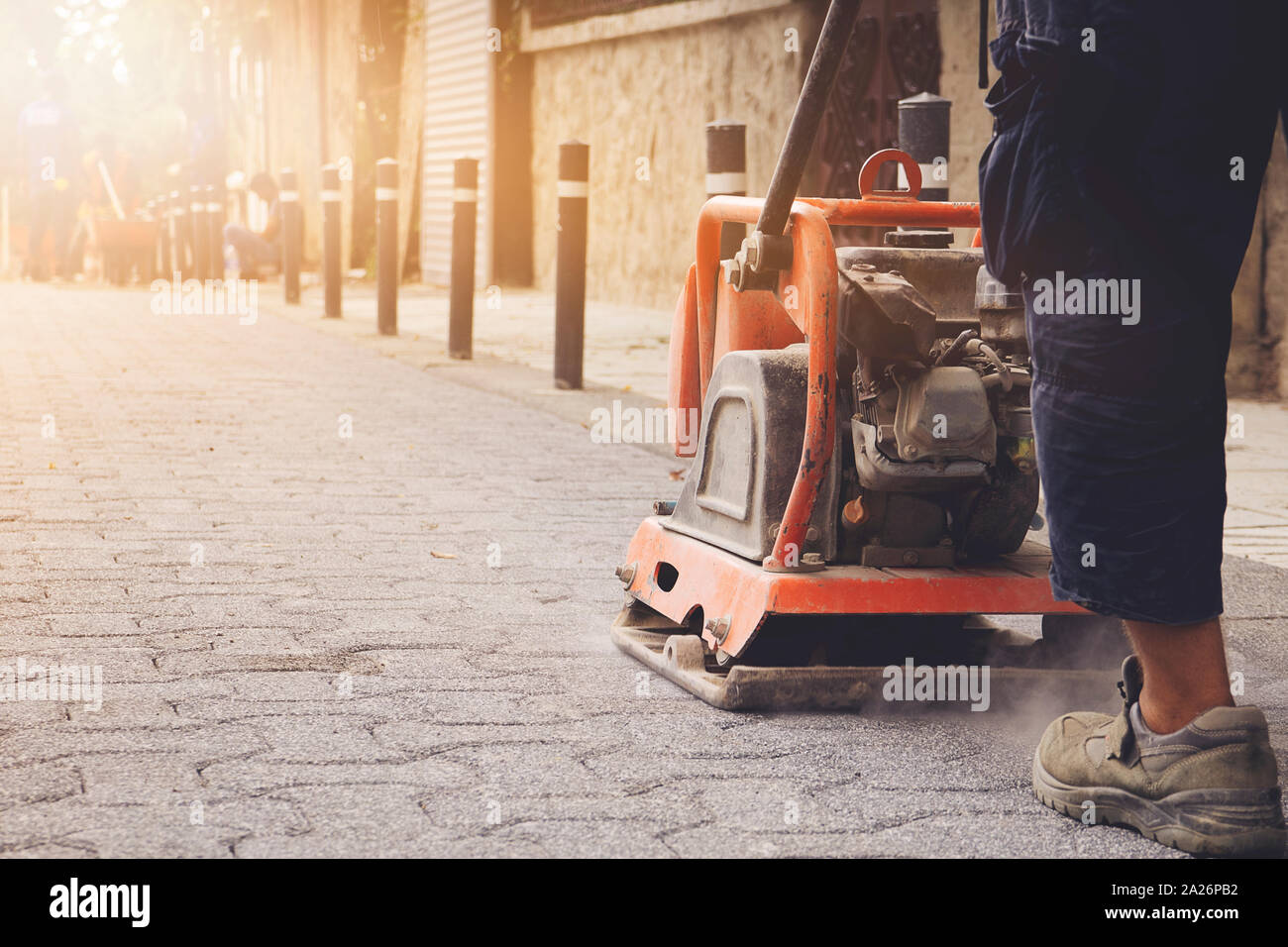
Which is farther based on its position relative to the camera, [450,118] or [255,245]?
[255,245]

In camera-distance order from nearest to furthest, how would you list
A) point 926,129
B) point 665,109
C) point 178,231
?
point 926,129
point 665,109
point 178,231

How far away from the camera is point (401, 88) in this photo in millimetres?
21109

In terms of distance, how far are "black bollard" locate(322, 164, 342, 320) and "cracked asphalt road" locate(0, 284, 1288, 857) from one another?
7.84 m

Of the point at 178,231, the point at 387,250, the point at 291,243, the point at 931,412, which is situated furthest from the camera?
the point at 178,231

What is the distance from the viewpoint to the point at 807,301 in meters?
3.00

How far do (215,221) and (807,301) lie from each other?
1603 cm

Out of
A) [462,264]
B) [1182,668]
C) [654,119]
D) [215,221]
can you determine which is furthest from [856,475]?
[215,221]

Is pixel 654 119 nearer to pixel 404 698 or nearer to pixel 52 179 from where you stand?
pixel 52 179

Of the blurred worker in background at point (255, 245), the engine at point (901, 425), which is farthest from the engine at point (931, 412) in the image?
the blurred worker in background at point (255, 245)

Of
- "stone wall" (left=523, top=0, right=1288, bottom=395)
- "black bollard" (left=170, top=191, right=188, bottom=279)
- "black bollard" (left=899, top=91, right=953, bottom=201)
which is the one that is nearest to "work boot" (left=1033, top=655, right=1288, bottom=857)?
"black bollard" (left=899, top=91, right=953, bottom=201)

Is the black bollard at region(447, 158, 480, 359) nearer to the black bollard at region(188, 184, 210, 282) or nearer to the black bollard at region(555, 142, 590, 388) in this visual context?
the black bollard at region(555, 142, 590, 388)

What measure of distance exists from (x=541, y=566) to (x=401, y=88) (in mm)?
17586

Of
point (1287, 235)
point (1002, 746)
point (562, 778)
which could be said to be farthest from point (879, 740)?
point (1287, 235)
